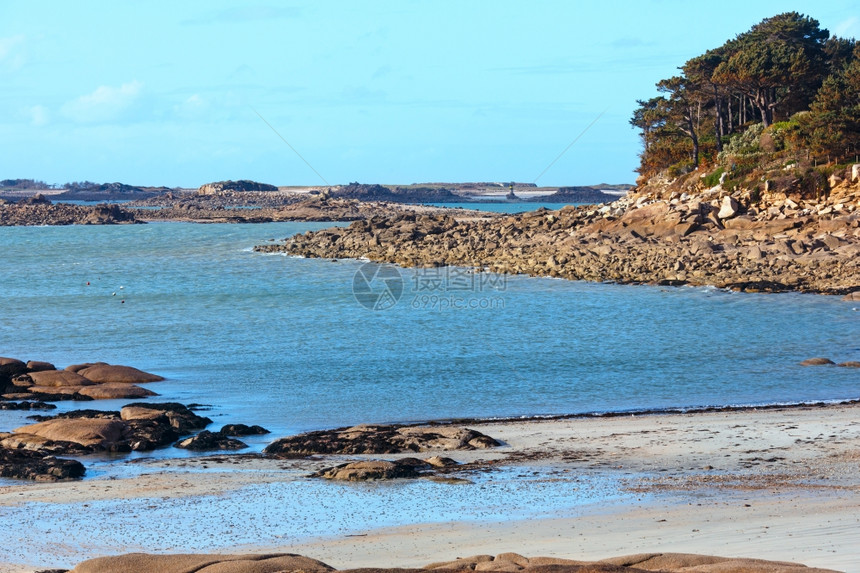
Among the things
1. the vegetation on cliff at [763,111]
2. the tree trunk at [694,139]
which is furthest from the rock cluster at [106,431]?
the tree trunk at [694,139]

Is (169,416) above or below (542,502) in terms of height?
above

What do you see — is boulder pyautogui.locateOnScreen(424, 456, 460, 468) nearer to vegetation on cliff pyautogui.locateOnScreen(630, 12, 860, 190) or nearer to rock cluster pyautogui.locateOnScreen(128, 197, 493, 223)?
vegetation on cliff pyautogui.locateOnScreen(630, 12, 860, 190)

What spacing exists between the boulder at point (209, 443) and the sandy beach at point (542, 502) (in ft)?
2.14

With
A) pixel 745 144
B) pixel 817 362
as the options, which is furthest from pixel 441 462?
pixel 745 144

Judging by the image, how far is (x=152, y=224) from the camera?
101688 mm

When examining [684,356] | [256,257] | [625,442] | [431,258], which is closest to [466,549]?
[625,442]

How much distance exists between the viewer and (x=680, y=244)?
38.7 meters

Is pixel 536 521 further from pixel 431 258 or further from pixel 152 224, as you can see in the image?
pixel 152 224

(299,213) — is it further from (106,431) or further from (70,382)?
(106,431)

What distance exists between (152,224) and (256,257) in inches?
1963

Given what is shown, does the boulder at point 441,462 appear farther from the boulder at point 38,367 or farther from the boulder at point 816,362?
the boulder at point 816,362

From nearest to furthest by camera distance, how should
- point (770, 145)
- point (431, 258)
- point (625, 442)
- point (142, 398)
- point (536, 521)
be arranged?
point (536, 521), point (625, 442), point (142, 398), point (770, 145), point (431, 258)

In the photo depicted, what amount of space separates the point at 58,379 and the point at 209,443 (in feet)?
19.9

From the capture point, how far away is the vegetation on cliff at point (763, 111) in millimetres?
39969
